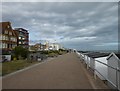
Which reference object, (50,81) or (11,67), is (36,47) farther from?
(50,81)

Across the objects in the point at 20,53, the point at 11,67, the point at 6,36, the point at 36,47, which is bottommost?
the point at 11,67

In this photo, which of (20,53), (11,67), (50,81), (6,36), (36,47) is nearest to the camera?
(50,81)

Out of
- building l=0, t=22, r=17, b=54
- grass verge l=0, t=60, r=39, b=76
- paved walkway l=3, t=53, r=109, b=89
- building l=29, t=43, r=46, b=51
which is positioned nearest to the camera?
paved walkway l=3, t=53, r=109, b=89

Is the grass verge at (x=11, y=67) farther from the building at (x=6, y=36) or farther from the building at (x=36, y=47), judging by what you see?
the building at (x=36, y=47)

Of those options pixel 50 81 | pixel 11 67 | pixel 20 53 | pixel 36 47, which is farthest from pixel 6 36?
pixel 50 81

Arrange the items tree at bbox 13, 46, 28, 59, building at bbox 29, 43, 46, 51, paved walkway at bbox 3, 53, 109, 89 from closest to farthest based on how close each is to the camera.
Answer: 1. paved walkway at bbox 3, 53, 109, 89
2. tree at bbox 13, 46, 28, 59
3. building at bbox 29, 43, 46, 51

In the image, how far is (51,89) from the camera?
777 cm

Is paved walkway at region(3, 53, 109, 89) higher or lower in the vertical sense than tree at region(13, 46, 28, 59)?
lower

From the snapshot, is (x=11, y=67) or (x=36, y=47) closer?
(x=11, y=67)

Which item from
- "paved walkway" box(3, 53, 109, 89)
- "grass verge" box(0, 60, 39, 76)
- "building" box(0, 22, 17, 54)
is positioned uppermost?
"building" box(0, 22, 17, 54)

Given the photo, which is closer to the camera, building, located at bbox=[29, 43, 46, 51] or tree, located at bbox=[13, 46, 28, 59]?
tree, located at bbox=[13, 46, 28, 59]

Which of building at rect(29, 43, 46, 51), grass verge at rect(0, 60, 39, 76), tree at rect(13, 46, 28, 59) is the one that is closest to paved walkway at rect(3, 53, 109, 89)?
grass verge at rect(0, 60, 39, 76)

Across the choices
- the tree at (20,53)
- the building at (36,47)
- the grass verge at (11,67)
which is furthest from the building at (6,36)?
the grass verge at (11,67)

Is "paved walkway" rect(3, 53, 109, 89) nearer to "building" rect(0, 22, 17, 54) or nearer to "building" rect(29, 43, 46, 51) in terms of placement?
"building" rect(0, 22, 17, 54)
